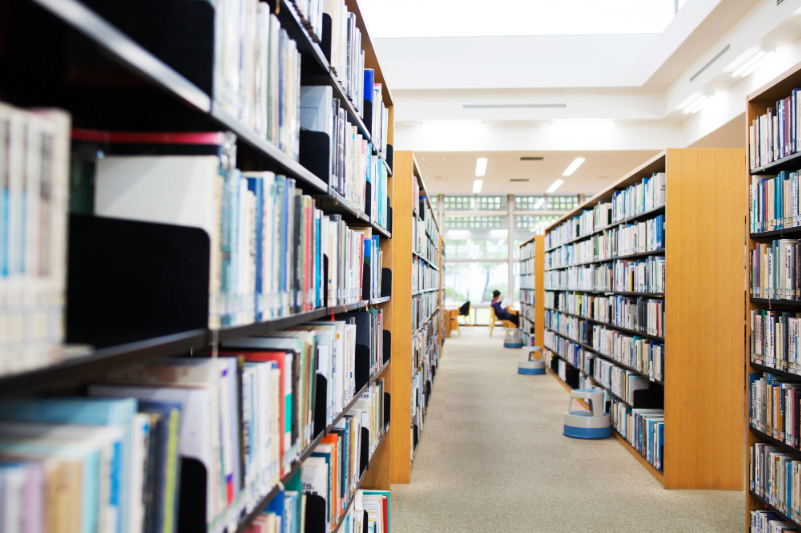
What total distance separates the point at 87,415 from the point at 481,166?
10.2 metres

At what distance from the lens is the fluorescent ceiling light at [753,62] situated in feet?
18.4

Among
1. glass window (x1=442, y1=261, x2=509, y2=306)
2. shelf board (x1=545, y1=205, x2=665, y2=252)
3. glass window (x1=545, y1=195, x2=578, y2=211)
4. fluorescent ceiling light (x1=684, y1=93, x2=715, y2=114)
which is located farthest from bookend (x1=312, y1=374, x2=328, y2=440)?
A: glass window (x1=545, y1=195, x2=578, y2=211)

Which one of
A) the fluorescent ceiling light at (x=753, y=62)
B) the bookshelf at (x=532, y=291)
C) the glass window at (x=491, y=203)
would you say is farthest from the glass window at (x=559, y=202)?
the fluorescent ceiling light at (x=753, y=62)

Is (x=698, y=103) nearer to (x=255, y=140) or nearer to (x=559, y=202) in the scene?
(x=559, y=202)

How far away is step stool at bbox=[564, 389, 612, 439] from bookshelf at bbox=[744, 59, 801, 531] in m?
1.93

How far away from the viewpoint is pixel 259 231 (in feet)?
3.49

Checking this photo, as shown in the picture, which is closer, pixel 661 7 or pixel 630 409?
pixel 630 409

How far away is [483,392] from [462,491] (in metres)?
3.16

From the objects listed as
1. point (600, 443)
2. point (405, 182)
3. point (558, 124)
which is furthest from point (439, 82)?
point (600, 443)

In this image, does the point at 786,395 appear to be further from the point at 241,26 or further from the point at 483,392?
the point at 483,392

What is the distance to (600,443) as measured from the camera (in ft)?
14.4

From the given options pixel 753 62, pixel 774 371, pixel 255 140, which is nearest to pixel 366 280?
pixel 255 140

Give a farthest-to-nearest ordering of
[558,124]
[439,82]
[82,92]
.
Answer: [558,124], [439,82], [82,92]

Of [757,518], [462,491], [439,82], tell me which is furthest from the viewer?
[439,82]
